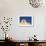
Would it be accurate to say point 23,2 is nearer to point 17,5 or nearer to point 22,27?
point 17,5

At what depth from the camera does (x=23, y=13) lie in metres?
3.94

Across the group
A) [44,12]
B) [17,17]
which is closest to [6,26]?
[17,17]

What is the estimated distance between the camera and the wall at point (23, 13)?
389cm

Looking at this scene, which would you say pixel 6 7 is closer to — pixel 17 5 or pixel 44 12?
pixel 17 5

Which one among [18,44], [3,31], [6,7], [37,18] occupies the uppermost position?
[6,7]

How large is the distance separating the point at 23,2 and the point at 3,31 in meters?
1.12

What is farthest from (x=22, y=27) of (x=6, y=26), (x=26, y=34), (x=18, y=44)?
(x=18, y=44)

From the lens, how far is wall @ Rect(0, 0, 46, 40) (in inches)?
153

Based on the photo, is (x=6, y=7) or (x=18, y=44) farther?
(x=6, y=7)

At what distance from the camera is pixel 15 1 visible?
12.9 ft

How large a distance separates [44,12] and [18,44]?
139 cm

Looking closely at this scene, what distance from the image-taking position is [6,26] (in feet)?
12.8

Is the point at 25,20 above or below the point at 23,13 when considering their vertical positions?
below

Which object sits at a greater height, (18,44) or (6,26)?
(6,26)
